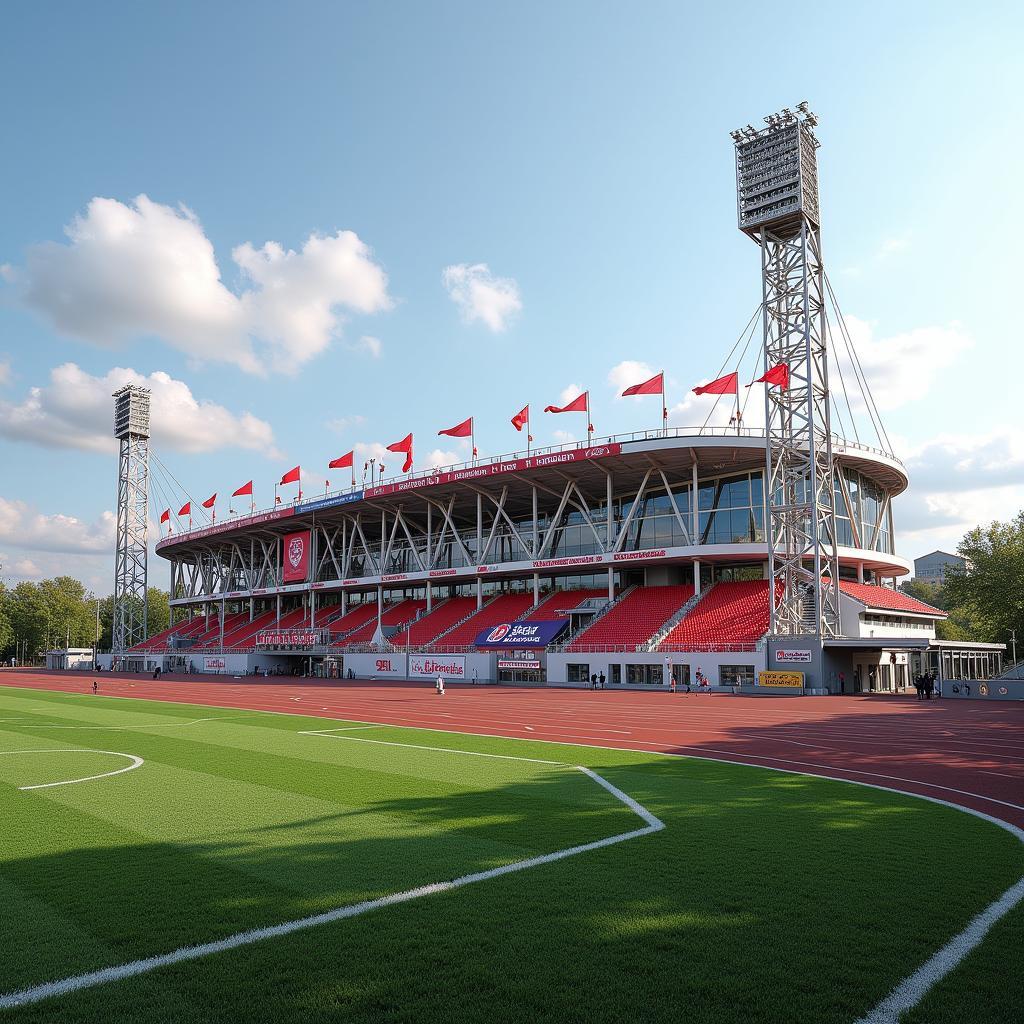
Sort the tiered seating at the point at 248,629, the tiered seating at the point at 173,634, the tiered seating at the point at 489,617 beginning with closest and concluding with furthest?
the tiered seating at the point at 489,617 → the tiered seating at the point at 248,629 → the tiered seating at the point at 173,634

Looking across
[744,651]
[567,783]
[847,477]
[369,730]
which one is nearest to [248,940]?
[567,783]

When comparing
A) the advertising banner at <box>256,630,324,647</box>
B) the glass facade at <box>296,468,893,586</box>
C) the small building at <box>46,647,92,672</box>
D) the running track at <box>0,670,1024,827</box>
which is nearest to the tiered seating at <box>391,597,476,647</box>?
the glass facade at <box>296,468,893,586</box>

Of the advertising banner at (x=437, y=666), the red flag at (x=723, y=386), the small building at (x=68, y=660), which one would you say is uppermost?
the red flag at (x=723, y=386)

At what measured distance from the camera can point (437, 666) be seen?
60062 millimetres

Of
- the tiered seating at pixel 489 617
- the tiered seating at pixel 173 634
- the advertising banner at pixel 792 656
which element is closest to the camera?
the advertising banner at pixel 792 656

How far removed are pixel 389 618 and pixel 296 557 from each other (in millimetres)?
15428

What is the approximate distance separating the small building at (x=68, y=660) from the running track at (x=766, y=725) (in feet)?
205

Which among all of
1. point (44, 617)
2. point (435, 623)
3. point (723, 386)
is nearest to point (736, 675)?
point (723, 386)

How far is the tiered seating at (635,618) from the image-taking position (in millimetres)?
53344

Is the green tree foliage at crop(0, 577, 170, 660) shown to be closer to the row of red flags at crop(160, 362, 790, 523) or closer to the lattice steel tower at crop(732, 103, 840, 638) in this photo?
the row of red flags at crop(160, 362, 790, 523)

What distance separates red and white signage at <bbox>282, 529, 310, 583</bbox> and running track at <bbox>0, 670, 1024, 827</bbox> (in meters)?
37.2

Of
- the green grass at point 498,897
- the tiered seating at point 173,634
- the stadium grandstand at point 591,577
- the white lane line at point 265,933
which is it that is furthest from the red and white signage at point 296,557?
the white lane line at point 265,933

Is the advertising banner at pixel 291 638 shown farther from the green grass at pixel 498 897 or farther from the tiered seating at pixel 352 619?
the green grass at pixel 498 897

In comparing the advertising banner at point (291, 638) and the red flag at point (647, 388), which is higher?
the red flag at point (647, 388)
